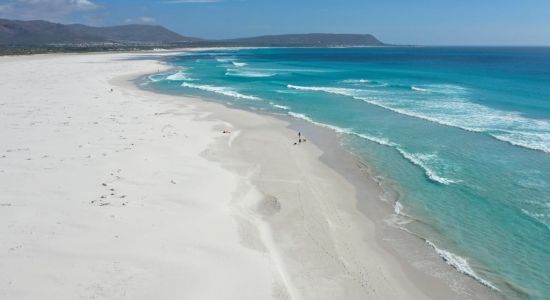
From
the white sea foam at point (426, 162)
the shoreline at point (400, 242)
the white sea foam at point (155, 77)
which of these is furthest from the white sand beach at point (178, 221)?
the white sea foam at point (155, 77)

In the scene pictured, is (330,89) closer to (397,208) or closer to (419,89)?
(419,89)

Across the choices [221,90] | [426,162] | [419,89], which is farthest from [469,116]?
[221,90]

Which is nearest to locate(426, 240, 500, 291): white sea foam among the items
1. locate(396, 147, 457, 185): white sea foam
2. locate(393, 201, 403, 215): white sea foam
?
locate(393, 201, 403, 215): white sea foam

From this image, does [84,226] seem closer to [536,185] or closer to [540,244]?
[540,244]

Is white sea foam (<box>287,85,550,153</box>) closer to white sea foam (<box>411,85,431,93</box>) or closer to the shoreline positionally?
white sea foam (<box>411,85,431,93</box>)

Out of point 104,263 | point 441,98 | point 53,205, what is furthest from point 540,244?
point 441,98

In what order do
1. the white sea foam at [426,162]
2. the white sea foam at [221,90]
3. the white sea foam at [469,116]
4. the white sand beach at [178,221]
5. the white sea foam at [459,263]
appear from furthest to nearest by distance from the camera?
the white sea foam at [221,90]
the white sea foam at [469,116]
the white sea foam at [426,162]
the white sea foam at [459,263]
the white sand beach at [178,221]

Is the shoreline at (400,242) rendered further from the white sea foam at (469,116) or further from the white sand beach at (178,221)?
the white sea foam at (469,116)
